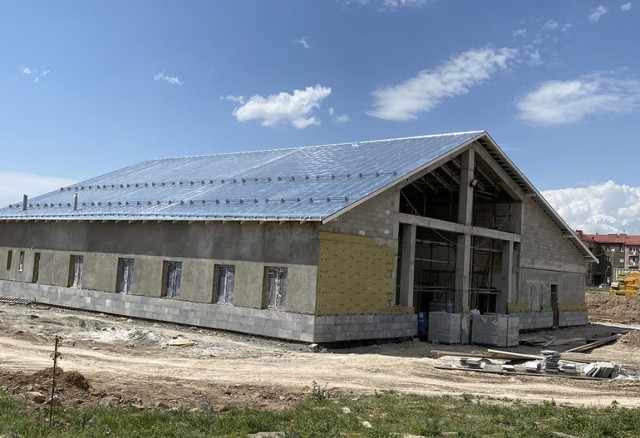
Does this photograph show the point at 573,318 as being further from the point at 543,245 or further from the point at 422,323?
the point at 422,323

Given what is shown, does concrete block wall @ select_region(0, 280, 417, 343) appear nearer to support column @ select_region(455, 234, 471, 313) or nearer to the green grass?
support column @ select_region(455, 234, 471, 313)

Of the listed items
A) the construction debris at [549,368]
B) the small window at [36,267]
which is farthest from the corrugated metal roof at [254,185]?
the construction debris at [549,368]

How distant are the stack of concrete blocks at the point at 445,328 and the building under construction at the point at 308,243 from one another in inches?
43.2

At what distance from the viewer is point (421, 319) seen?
26.2 m

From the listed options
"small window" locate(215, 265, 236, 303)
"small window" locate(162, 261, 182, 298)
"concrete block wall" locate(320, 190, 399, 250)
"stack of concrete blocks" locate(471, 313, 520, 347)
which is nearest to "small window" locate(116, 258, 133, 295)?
"small window" locate(162, 261, 182, 298)

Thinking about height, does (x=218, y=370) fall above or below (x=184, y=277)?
below

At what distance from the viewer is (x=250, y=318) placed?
21.9m

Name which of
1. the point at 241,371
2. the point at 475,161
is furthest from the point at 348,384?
the point at 475,161

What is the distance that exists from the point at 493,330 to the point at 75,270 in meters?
18.0

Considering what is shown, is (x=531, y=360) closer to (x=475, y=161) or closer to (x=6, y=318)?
(x=475, y=161)

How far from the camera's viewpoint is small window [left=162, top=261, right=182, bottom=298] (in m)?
24.6

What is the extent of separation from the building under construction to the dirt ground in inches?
53.0

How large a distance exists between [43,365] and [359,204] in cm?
1066

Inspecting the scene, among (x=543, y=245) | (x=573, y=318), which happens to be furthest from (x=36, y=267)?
(x=573, y=318)
